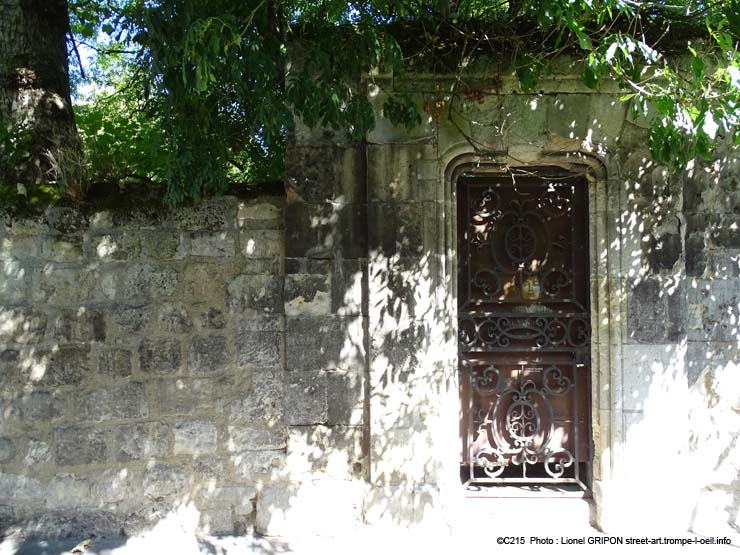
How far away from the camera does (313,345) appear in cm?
356

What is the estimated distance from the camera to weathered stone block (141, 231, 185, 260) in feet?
11.8

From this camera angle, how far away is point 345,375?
3.58 m

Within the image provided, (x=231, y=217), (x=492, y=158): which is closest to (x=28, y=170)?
(x=231, y=217)

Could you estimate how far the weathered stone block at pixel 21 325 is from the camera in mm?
3553

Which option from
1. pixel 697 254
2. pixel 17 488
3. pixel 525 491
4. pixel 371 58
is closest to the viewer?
pixel 371 58

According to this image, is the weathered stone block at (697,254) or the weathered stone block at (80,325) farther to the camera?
the weathered stone block at (697,254)

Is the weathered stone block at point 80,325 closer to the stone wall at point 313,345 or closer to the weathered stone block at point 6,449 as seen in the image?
the stone wall at point 313,345

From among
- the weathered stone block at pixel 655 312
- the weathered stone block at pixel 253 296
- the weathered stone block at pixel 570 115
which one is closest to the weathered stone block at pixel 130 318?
the weathered stone block at pixel 253 296

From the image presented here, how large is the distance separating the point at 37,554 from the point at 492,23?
3935 mm

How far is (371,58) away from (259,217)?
3.76ft

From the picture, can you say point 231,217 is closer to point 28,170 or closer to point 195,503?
point 28,170

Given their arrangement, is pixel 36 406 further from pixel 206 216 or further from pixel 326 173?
pixel 326 173

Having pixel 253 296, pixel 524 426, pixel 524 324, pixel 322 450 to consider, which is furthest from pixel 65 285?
pixel 524 426

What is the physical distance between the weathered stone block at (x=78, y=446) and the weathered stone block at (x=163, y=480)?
0.29 meters
